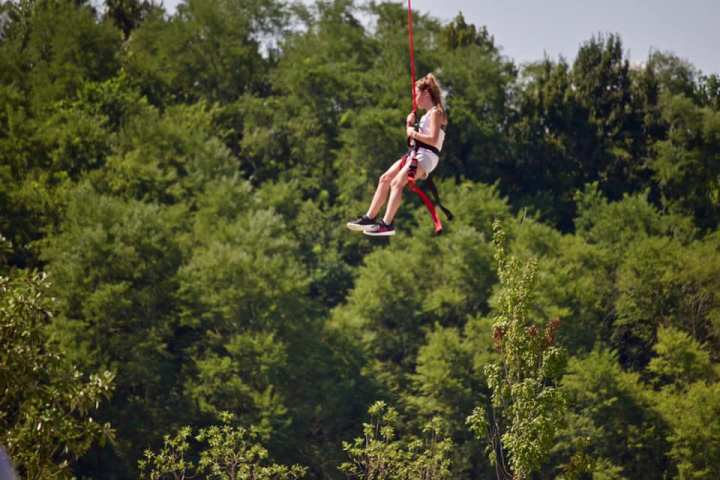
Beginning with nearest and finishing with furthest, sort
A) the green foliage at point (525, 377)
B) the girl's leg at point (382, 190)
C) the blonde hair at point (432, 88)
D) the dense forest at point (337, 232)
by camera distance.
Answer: the blonde hair at point (432, 88), the girl's leg at point (382, 190), the green foliage at point (525, 377), the dense forest at point (337, 232)

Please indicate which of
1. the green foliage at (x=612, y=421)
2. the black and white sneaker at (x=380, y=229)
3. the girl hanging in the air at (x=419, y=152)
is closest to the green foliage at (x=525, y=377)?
the black and white sneaker at (x=380, y=229)

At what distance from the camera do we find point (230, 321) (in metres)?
46.3

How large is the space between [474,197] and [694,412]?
1400 cm

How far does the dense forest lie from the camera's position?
43.7 metres

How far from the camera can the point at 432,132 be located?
12859mm

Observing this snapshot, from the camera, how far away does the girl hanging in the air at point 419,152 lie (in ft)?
41.5

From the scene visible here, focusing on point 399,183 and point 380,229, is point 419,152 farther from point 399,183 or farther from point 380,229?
point 380,229

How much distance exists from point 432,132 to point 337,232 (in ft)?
149

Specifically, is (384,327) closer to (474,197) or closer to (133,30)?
(474,197)

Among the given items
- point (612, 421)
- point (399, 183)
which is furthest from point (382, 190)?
point (612, 421)

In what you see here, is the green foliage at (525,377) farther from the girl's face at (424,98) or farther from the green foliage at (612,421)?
the green foliage at (612,421)

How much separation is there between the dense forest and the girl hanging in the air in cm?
1769

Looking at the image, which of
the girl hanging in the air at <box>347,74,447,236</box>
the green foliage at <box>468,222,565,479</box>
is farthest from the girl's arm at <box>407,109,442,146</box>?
the green foliage at <box>468,222,565,479</box>

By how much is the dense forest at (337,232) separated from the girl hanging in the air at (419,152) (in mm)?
17690
